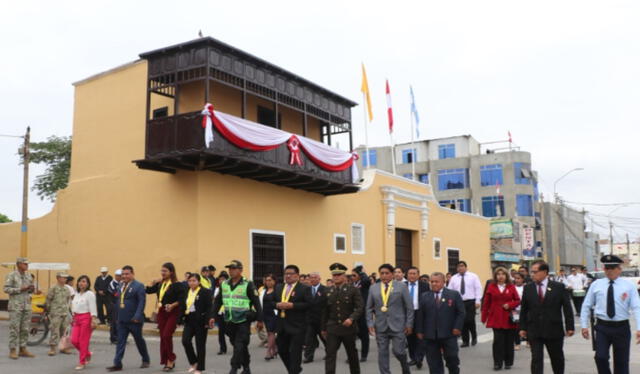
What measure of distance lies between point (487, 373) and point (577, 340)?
5.94 m

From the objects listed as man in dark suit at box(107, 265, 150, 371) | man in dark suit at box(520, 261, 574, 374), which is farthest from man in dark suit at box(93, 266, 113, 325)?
man in dark suit at box(520, 261, 574, 374)

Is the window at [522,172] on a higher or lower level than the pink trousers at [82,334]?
higher

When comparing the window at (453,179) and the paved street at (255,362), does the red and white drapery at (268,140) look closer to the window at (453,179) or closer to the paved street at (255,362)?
the paved street at (255,362)

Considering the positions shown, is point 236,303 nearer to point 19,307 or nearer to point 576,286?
point 19,307

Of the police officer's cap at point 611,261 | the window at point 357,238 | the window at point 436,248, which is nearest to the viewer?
the police officer's cap at point 611,261

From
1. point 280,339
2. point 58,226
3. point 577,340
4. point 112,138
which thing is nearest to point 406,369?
point 280,339

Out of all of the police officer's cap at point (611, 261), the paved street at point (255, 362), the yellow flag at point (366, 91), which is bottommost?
the paved street at point (255, 362)

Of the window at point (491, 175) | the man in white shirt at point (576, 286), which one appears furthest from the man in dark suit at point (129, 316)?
the window at point (491, 175)

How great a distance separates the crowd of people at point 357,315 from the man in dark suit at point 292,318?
2 centimetres

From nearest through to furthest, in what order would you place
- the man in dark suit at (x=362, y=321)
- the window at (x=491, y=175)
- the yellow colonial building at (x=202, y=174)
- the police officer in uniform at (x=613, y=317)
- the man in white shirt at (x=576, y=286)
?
1. the police officer in uniform at (x=613, y=317)
2. the man in dark suit at (x=362, y=321)
3. the yellow colonial building at (x=202, y=174)
4. the man in white shirt at (x=576, y=286)
5. the window at (x=491, y=175)

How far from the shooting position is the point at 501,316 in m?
10.9

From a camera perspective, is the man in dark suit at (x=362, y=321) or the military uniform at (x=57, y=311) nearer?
the man in dark suit at (x=362, y=321)

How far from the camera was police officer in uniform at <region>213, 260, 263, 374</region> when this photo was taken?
9508 millimetres

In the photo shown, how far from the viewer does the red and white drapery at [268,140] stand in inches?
655
